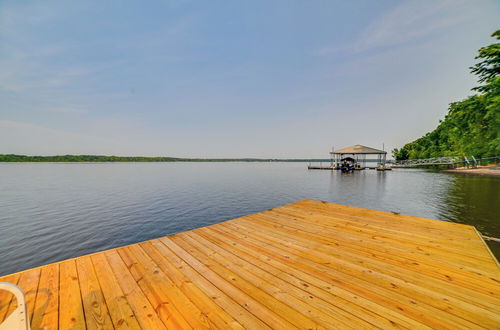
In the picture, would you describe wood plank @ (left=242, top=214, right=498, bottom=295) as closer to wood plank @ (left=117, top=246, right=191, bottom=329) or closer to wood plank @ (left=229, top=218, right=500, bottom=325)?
wood plank @ (left=229, top=218, right=500, bottom=325)

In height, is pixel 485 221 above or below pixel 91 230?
above

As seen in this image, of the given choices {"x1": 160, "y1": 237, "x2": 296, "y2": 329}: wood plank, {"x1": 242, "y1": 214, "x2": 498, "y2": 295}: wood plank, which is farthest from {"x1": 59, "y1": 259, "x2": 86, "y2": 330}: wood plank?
{"x1": 242, "y1": 214, "x2": 498, "y2": 295}: wood plank

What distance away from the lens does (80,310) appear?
181cm

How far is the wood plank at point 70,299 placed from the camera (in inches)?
65.2

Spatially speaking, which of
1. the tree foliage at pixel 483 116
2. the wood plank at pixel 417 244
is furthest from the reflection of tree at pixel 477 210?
the tree foliage at pixel 483 116

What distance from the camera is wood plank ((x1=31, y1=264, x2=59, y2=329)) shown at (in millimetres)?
1620

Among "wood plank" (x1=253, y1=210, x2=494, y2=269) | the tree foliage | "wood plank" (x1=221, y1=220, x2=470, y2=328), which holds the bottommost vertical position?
"wood plank" (x1=221, y1=220, x2=470, y2=328)

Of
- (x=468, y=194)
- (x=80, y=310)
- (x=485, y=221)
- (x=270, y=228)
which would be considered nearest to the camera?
(x=80, y=310)

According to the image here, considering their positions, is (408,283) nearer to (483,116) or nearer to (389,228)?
(389,228)

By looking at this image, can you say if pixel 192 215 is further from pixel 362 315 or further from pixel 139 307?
pixel 362 315

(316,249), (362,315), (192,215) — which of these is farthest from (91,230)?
(362,315)

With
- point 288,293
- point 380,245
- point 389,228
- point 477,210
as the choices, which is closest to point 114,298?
point 288,293

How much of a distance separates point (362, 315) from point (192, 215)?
8490mm

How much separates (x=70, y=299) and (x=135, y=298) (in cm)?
68
